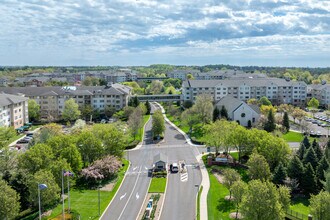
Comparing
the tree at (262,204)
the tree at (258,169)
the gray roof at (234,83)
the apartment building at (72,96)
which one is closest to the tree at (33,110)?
the apartment building at (72,96)

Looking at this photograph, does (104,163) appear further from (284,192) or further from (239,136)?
(284,192)

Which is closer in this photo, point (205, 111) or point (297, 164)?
point (297, 164)

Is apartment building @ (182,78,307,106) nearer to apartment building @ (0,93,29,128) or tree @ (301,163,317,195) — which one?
apartment building @ (0,93,29,128)

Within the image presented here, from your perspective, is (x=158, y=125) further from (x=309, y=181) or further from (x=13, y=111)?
(x=13, y=111)

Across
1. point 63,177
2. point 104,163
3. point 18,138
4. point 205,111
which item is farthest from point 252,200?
point 18,138

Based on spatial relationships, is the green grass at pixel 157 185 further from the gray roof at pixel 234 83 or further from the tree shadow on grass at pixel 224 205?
the gray roof at pixel 234 83

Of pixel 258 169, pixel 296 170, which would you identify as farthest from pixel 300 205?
pixel 258 169
